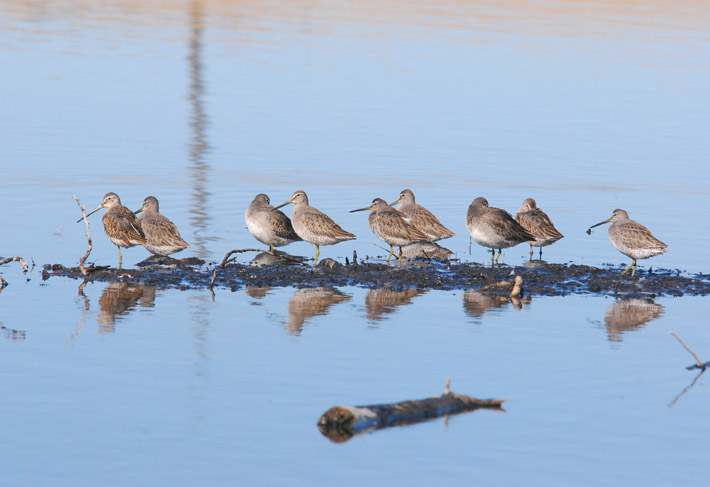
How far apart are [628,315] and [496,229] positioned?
343 cm

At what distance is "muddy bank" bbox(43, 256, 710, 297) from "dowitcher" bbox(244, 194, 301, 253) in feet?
4.51

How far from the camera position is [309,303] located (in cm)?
1304

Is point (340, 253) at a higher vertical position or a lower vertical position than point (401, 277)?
higher

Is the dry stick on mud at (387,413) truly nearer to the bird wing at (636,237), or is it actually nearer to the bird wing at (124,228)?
the bird wing at (636,237)

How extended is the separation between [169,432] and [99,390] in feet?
3.86

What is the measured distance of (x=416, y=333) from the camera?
38.6ft

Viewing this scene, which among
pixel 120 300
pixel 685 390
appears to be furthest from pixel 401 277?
pixel 685 390

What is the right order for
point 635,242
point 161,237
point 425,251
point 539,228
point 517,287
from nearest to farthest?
point 517,287 → point 635,242 → point 161,237 → point 539,228 → point 425,251

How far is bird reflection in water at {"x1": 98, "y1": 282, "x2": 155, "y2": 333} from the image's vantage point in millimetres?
11883

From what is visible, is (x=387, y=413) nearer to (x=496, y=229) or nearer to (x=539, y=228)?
(x=496, y=229)

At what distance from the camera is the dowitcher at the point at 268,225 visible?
16.5 meters

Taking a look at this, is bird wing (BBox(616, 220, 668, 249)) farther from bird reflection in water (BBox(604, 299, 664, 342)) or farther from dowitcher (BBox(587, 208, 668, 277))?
bird reflection in water (BBox(604, 299, 664, 342))

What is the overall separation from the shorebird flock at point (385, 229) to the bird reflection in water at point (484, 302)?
2262mm

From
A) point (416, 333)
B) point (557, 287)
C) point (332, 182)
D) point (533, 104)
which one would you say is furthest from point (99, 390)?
point (533, 104)
